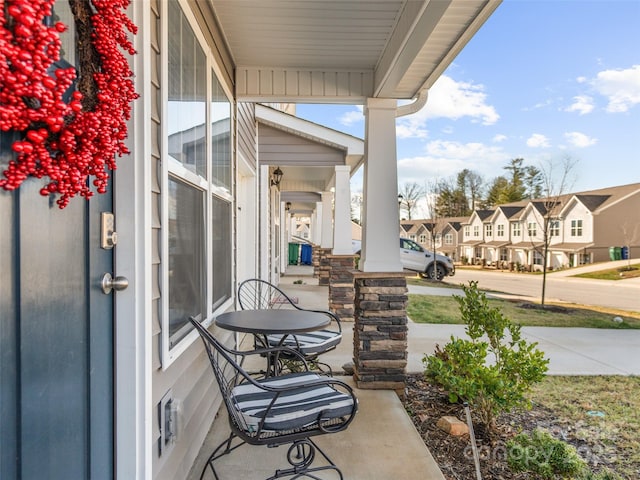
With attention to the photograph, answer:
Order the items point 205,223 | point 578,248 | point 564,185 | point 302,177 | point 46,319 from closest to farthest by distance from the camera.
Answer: point 46,319 → point 205,223 → point 302,177 → point 564,185 → point 578,248

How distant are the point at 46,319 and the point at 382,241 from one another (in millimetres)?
2645

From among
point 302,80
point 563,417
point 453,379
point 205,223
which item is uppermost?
point 302,80

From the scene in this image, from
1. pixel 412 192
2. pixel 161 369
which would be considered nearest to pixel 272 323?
pixel 161 369

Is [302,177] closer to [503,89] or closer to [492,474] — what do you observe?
[492,474]

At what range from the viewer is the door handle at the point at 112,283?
1305mm

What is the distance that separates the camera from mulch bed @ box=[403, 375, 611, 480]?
7.22ft

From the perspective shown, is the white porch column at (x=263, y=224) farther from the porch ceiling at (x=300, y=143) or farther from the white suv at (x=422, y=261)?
the white suv at (x=422, y=261)

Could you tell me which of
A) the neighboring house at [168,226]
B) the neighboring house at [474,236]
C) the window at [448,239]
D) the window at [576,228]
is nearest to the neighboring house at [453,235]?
the window at [448,239]

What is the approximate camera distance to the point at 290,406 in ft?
5.93

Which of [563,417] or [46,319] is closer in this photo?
[46,319]

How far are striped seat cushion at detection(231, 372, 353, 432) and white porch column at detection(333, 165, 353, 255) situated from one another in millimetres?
4765

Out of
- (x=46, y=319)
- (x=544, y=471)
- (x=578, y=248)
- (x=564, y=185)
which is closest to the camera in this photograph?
(x=46, y=319)

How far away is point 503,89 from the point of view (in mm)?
27703

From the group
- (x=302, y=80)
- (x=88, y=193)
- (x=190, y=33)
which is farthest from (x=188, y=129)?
(x=302, y=80)
